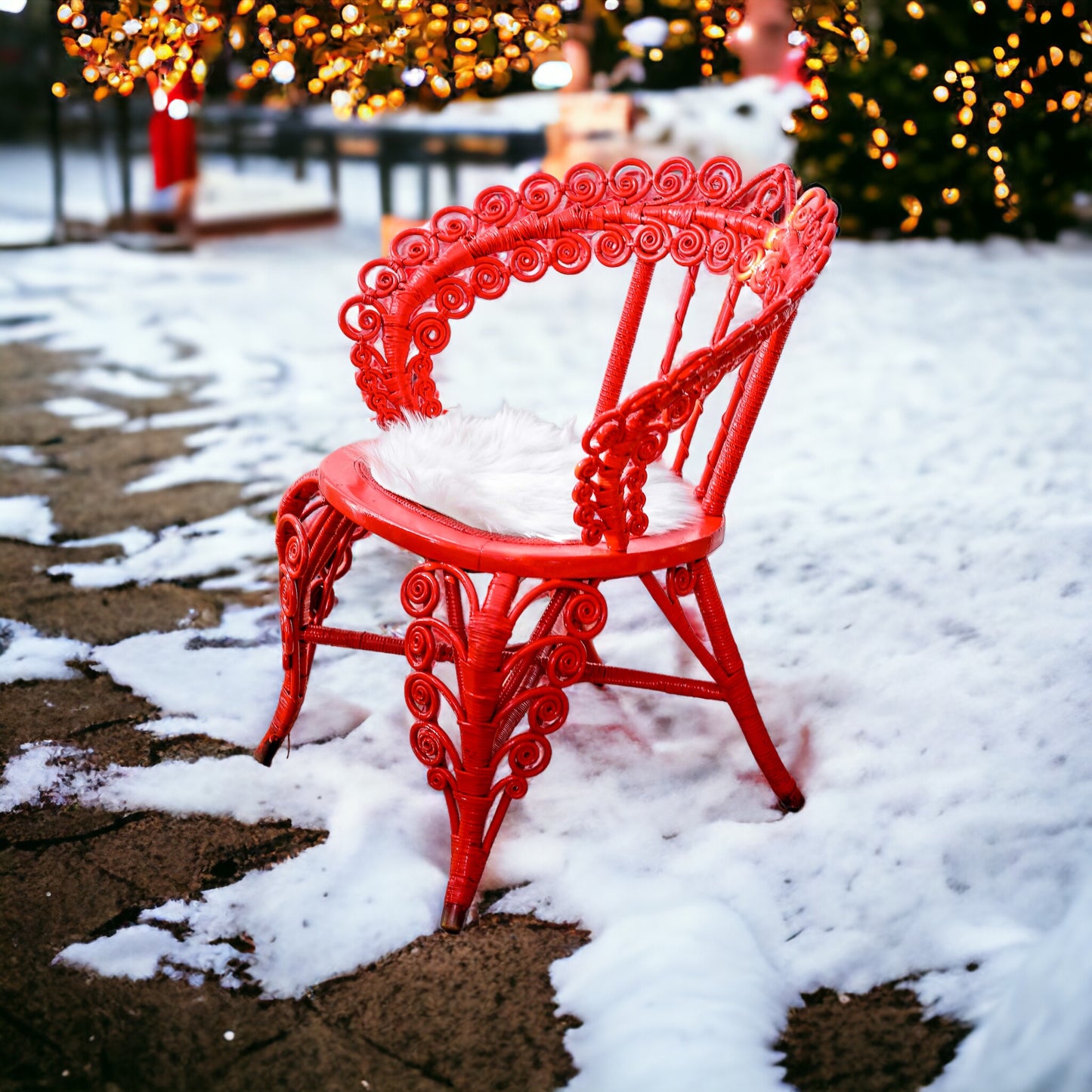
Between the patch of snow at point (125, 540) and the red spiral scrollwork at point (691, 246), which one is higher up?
the red spiral scrollwork at point (691, 246)

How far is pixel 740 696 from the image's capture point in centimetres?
158

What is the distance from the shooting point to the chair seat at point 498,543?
135 cm

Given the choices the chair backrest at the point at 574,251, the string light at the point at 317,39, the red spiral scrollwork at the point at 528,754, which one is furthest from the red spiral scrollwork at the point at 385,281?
the red spiral scrollwork at the point at 528,754

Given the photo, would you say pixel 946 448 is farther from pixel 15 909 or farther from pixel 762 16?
pixel 762 16

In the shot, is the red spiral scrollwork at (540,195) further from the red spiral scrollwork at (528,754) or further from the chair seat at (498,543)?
the red spiral scrollwork at (528,754)

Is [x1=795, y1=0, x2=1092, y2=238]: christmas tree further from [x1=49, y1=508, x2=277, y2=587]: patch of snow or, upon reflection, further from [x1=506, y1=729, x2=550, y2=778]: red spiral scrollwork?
[x1=506, y1=729, x2=550, y2=778]: red spiral scrollwork

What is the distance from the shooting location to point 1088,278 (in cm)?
431

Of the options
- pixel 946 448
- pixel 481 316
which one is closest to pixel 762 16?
pixel 481 316

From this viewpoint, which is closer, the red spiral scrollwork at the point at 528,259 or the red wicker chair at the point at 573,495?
the red wicker chair at the point at 573,495

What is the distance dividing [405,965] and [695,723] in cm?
69

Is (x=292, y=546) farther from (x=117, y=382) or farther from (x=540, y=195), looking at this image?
(x=117, y=382)

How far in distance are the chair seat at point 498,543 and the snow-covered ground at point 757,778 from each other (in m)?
0.43

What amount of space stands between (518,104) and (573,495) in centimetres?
563

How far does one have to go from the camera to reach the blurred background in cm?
214
